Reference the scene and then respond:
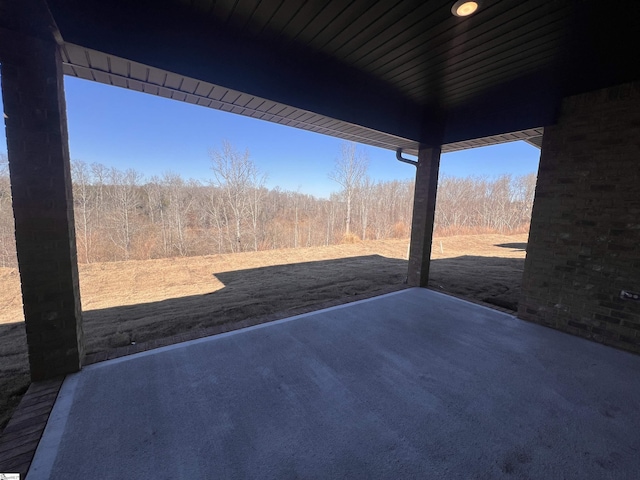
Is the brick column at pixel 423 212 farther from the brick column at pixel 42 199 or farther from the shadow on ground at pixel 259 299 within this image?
the brick column at pixel 42 199

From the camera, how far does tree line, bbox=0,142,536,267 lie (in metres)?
13.4

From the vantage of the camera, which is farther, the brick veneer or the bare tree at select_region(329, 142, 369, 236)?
the bare tree at select_region(329, 142, 369, 236)

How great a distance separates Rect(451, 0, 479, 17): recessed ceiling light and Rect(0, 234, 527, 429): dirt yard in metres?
3.27

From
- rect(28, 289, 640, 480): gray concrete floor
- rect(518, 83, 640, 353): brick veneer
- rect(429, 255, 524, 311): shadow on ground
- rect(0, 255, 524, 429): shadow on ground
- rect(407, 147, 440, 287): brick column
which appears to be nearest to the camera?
rect(28, 289, 640, 480): gray concrete floor

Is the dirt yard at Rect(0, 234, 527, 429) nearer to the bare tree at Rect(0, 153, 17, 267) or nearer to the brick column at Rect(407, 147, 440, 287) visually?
the brick column at Rect(407, 147, 440, 287)


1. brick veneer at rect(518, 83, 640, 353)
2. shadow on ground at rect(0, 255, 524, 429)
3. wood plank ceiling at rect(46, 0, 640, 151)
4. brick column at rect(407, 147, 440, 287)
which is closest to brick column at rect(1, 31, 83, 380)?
wood plank ceiling at rect(46, 0, 640, 151)

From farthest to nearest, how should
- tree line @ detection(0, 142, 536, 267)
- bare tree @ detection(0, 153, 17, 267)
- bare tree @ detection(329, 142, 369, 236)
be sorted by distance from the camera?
bare tree @ detection(329, 142, 369, 236) → tree line @ detection(0, 142, 536, 267) → bare tree @ detection(0, 153, 17, 267)

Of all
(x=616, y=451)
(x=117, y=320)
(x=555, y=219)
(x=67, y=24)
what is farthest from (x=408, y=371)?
(x=117, y=320)

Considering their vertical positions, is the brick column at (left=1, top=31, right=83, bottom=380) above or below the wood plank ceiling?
below

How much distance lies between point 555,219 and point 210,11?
4053mm

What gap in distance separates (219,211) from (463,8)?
1586 cm

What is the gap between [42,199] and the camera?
1870 mm

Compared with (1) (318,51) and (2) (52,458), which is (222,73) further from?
(2) (52,458)

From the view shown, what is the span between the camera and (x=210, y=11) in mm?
1753
